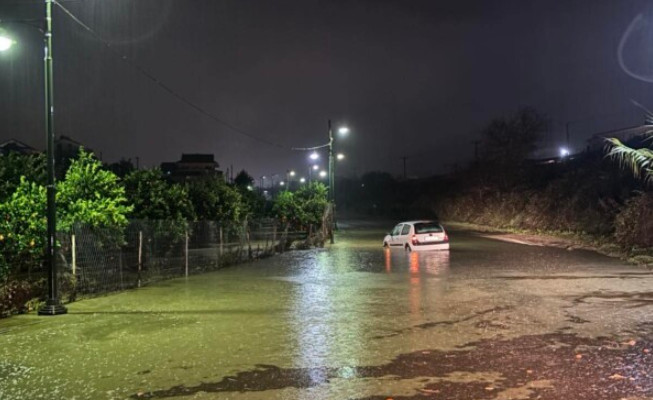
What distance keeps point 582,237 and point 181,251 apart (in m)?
21.3

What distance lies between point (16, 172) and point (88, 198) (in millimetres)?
2171

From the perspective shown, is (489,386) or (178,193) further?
(178,193)

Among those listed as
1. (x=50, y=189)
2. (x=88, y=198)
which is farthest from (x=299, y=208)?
(x=50, y=189)

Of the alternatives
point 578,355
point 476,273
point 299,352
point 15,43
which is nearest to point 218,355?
point 299,352

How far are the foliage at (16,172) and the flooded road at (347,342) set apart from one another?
4985 millimetres

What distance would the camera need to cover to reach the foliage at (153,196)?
70.1 ft

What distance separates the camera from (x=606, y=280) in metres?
14.7

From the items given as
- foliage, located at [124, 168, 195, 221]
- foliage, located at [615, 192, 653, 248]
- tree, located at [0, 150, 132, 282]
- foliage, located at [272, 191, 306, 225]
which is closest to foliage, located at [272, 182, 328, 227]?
foliage, located at [272, 191, 306, 225]

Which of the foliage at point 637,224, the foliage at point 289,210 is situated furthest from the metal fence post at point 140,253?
the foliage at point 289,210

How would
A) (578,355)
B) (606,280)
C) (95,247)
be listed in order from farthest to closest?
1. (606,280)
2. (95,247)
3. (578,355)

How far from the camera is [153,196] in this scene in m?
21.5

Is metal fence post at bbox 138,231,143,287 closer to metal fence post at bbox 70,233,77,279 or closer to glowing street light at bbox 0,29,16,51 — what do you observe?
metal fence post at bbox 70,233,77,279

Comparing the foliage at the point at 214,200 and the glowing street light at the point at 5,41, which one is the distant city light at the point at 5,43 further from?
the foliage at the point at 214,200

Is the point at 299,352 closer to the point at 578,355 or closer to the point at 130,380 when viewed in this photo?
the point at 130,380
